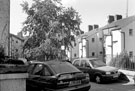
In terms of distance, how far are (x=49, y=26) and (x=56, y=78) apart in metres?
19.8

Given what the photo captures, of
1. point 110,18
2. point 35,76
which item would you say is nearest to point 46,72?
point 35,76

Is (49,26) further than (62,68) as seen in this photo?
Yes

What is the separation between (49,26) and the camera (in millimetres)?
25531

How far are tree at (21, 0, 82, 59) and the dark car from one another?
17213 millimetres

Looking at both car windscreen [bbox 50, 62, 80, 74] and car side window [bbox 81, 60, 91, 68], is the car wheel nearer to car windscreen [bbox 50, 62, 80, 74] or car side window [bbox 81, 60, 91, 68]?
car side window [bbox 81, 60, 91, 68]

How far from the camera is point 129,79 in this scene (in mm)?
11031

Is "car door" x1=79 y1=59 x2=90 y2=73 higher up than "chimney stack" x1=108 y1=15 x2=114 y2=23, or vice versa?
"chimney stack" x1=108 y1=15 x2=114 y2=23

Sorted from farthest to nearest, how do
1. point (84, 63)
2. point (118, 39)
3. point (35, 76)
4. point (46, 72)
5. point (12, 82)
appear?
point (118, 39), point (84, 63), point (35, 76), point (46, 72), point (12, 82)

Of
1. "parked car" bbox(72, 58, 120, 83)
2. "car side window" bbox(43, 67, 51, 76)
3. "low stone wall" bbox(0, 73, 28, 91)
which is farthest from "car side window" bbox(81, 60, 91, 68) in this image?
"low stone wall" bbox(0, 73, 28, 91)

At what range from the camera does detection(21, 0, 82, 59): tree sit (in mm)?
24922

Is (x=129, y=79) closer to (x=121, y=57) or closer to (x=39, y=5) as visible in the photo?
(x=121, y=57)

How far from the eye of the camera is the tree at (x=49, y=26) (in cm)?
2492

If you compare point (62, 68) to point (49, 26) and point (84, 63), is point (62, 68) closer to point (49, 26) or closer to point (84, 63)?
point (84, 63)

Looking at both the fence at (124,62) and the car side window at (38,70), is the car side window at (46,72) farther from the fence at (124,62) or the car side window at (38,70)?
the fence at (124,62)
